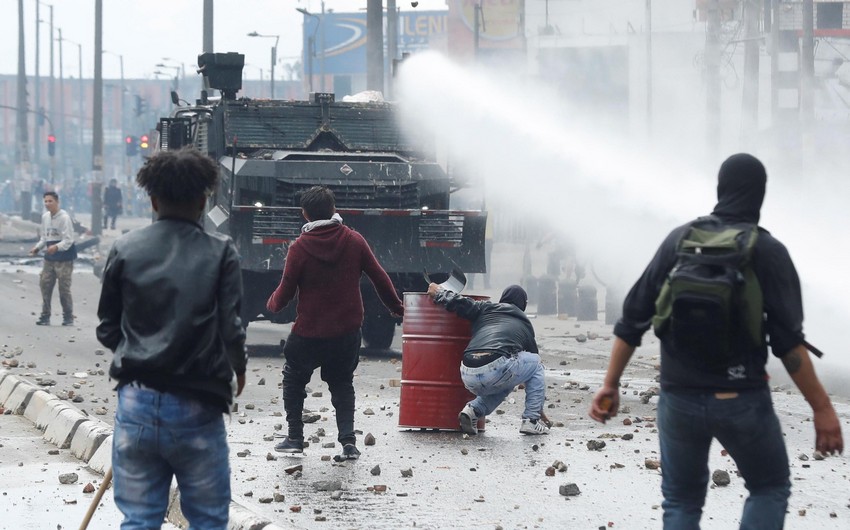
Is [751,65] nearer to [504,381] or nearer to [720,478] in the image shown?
[504,381]

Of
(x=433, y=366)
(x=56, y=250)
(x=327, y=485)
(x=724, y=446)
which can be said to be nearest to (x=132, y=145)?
(x=56, y=250)

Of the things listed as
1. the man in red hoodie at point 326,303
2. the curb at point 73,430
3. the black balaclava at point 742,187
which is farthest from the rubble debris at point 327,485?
the black balaclava at point 742,187

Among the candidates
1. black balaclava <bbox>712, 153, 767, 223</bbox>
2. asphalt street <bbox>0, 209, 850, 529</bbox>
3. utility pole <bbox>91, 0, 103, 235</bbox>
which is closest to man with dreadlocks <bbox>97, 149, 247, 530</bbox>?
black balaclava <bbox>712, 153, 767, 223</bbox>

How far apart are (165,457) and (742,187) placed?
2.21 m

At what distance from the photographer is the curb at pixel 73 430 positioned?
697 cm

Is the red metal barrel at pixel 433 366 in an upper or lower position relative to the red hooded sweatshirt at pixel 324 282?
lower

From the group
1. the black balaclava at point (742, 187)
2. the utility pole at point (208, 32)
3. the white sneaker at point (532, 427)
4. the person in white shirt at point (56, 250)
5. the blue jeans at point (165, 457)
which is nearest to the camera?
the blue jeans at point (165, 457)

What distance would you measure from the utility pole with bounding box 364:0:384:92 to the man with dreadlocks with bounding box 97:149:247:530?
20.0 metres

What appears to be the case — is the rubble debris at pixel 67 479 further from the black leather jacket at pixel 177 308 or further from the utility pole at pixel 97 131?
the utility pole at pixel 97 131

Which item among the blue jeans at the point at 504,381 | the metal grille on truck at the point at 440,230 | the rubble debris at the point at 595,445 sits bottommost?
the rubble debris at the point at 595,445

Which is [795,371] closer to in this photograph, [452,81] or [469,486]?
[469,486]

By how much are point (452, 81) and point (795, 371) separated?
1878 cm

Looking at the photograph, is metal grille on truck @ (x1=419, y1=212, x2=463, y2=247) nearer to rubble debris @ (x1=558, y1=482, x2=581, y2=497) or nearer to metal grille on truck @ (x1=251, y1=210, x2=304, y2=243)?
metal grille on truck @ (x1=251, y1=210, x2=304, y2=243)

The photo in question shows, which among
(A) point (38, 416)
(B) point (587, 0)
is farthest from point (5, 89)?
(A) point (38, 416)
